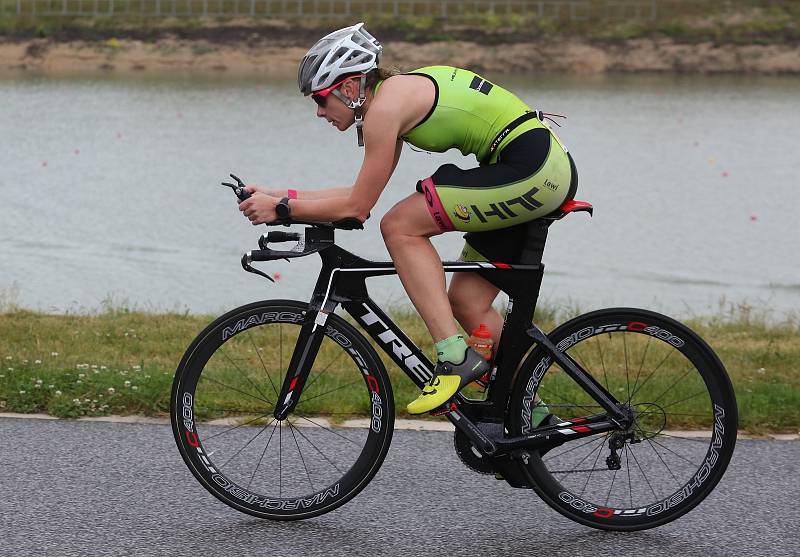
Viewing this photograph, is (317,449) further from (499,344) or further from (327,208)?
(327,208)

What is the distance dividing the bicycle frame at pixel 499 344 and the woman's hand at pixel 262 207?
0.45ft

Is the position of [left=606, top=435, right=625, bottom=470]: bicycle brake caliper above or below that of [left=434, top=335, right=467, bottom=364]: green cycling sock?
below

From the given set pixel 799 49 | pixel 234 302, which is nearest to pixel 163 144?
pixel 234 302

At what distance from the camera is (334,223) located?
477 centimetres

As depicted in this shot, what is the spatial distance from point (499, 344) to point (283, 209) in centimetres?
94

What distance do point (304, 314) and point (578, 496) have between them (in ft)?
3.99

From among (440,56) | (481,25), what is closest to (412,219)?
(440,56)

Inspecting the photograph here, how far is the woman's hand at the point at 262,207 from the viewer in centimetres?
466

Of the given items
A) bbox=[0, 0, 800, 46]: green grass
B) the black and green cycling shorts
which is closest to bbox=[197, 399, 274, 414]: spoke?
the black and green cycling shorts

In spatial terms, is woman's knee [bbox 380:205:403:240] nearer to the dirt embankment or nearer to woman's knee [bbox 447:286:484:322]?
woman's knee [bbox 447:286:484:322]

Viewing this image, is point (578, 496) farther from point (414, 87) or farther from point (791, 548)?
point (414, 87)

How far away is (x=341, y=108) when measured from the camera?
15.4 ft

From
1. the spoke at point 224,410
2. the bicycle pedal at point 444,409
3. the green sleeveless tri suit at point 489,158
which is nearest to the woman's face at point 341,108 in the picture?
the green sleeveless tri suit at point 489,158

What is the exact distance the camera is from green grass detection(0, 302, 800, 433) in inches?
249
